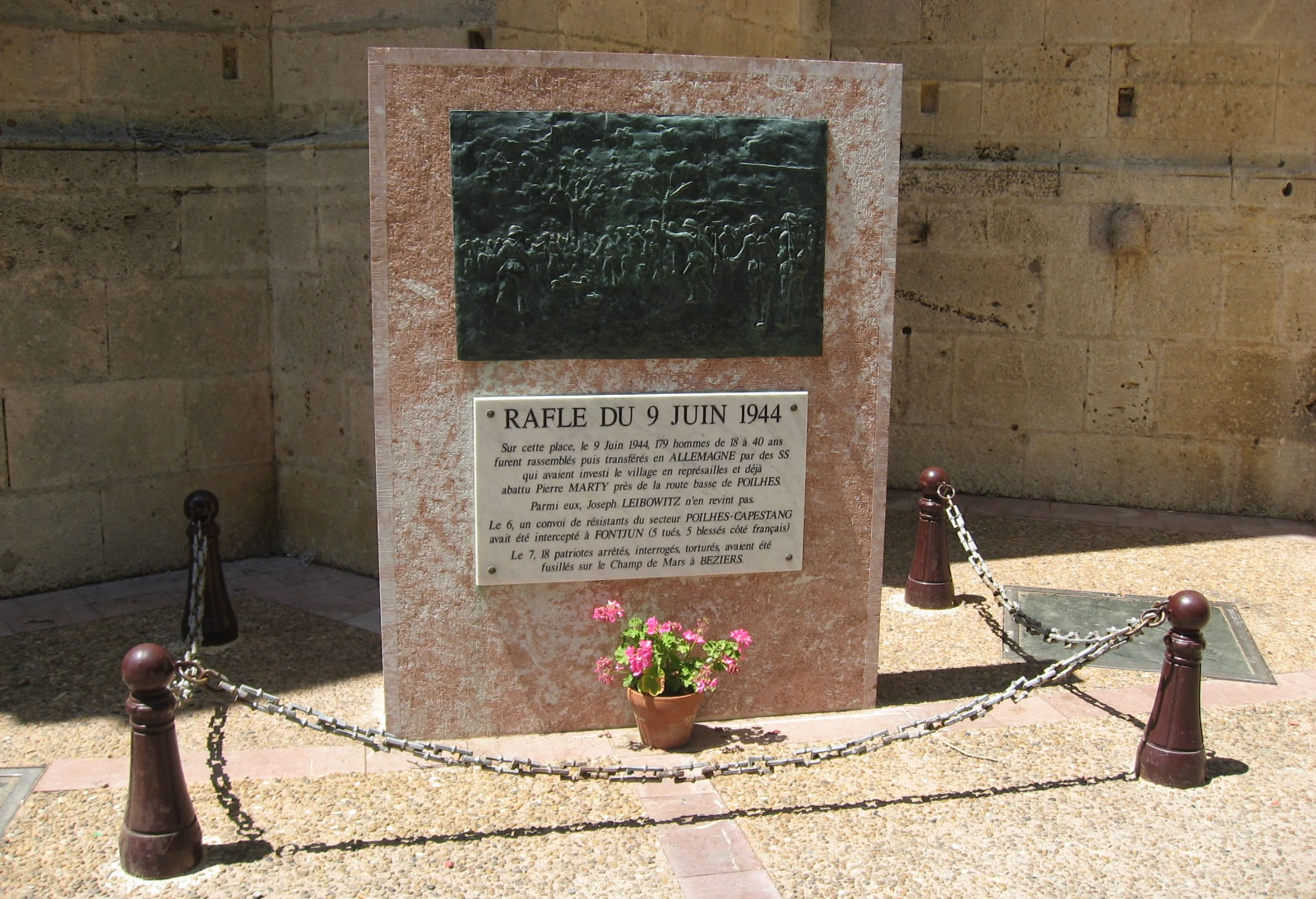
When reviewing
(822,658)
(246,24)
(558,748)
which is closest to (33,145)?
(246,24)

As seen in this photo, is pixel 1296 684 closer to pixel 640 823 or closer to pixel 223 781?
pixel 640 823

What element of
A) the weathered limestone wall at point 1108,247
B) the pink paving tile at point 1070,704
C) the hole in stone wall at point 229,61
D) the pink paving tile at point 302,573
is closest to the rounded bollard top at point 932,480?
the pink paving tile at point 1070,704

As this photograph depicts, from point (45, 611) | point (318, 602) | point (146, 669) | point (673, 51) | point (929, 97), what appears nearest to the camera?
point (146, 669)

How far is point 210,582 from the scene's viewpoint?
5965mm

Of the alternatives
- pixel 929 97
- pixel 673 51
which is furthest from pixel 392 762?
pixel 929 97

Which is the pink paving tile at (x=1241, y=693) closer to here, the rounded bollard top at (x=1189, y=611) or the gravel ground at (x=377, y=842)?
the rounded bollard top at (x=1189, y=611)

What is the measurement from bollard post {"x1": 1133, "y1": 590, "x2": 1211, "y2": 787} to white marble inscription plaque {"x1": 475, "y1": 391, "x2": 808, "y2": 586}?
142 cm

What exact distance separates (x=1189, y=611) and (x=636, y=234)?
2393 mm

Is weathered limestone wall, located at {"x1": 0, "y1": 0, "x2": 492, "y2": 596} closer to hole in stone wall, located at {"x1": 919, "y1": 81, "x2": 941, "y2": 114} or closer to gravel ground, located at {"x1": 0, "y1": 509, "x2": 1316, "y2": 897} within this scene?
gravel ground, located at {"x1": 0, "y1": 509, "x2": 1316, "y2": 897}

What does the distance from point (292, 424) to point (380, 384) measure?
3291 millimetres

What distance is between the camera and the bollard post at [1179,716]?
4.33 meters

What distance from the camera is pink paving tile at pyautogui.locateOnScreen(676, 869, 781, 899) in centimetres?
365

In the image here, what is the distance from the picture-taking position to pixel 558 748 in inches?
184

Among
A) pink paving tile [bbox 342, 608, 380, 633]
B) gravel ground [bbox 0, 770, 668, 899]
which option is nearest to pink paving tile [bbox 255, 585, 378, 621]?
pink paving tile [bbox 342, 608, 380, 633]
